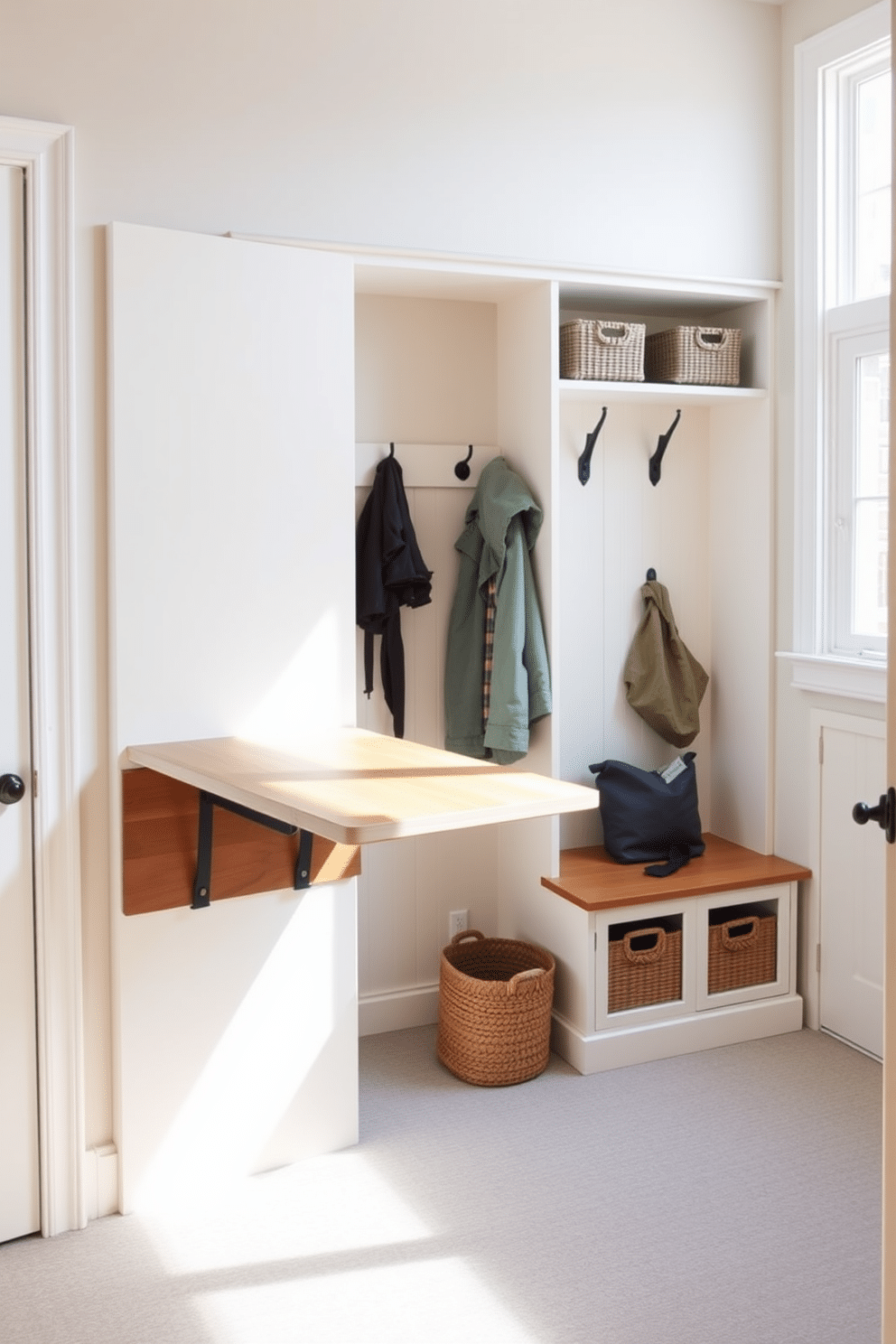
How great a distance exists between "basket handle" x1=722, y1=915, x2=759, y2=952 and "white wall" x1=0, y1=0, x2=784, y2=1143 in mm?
1671

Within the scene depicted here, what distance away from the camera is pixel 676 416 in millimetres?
3598

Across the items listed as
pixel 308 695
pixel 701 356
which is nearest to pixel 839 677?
pixel 701 356

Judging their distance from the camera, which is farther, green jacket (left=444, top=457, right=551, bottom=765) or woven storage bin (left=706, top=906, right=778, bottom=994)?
woven storage bin (left=706, top=906, right=778, bottom=994)

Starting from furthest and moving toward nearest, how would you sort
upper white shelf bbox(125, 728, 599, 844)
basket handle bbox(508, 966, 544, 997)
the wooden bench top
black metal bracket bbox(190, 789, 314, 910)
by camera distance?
the wooden bench top → basket handle bbox(508, 966, 544, 997) → black metal bracket bbox(190, 789, 314, 910) → upper white shelf bbox(125, 728, 599, 844)

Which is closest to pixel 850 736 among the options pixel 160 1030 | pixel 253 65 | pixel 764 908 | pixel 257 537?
pixel 764 908

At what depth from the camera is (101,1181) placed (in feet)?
8.45

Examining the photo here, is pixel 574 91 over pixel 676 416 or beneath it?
over

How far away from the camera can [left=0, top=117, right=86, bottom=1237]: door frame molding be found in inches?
94.8

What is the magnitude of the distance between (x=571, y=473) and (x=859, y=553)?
32.7 inches

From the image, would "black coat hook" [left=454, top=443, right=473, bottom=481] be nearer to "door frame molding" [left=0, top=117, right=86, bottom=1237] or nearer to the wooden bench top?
the wooden bench top

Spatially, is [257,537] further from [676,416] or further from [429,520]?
[676,416]

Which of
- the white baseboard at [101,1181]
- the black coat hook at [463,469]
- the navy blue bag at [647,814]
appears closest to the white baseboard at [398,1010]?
the navy blue bag at [647,814]

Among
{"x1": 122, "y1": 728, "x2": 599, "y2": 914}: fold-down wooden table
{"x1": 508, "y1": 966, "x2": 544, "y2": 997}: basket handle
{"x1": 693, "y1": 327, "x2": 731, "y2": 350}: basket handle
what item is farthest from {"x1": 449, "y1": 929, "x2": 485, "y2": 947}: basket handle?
{"x1": 693, "y1": 327, "x2": 731, "y2": 350}: basket handle

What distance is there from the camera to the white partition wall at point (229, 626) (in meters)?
2.52
